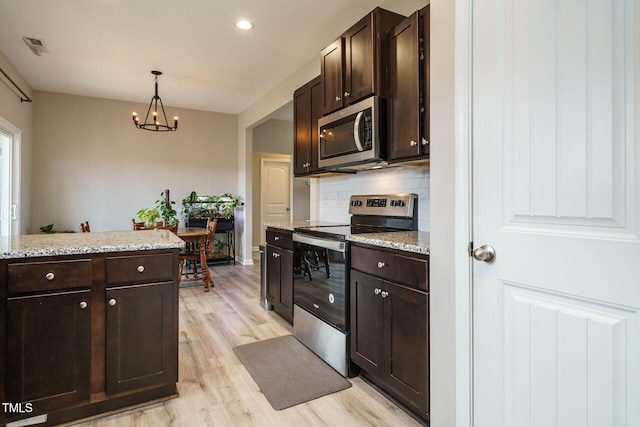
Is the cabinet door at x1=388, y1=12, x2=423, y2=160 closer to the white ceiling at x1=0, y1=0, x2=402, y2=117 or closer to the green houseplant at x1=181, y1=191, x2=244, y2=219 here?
the white ceiling at x1=0, y1=0, x2=402, y2=117

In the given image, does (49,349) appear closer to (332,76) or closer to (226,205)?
(332,76)

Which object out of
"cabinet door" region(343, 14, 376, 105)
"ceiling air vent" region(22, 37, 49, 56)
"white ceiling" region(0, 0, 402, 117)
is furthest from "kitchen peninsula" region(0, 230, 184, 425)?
"ceiling air vent" region(22, 37, 49, 56)

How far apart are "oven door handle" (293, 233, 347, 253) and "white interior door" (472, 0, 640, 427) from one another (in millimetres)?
971

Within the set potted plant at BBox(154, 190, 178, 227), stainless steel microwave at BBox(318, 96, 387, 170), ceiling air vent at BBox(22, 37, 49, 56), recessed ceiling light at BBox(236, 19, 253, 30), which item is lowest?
potted plant at BBox(154, 190, 178, 227)

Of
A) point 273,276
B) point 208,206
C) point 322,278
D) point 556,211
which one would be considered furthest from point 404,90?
point 208,206

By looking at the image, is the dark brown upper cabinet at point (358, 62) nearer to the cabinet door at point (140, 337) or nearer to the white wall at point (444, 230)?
the white wall at point (444, 230)

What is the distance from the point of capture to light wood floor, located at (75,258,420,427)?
1753 millimetres

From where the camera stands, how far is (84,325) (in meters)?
1.71

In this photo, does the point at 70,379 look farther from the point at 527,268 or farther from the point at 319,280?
the point at 527,268

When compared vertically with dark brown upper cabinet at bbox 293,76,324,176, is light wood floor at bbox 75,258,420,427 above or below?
below

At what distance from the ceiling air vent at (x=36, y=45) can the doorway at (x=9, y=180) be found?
3.48ft

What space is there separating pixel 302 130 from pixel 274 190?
167 inches

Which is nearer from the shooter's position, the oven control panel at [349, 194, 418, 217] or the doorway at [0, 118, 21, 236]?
the oven control panel at [349, 194, 418, 217]

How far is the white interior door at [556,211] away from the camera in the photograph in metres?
0.97
